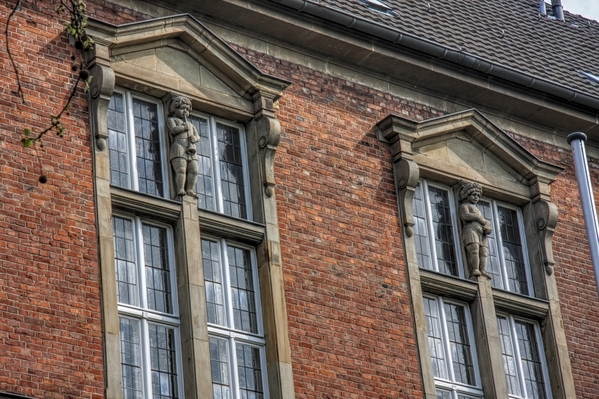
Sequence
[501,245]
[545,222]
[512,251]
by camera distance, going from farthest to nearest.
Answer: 1. [545,222]
2. [512,251]
3. [501,245]

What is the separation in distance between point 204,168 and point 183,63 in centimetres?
131

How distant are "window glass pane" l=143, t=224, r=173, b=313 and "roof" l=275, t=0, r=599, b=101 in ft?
14.2

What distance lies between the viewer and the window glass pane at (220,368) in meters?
17.0

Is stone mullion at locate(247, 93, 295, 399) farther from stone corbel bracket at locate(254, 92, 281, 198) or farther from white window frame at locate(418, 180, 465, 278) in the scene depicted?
white window frame at locate(418, 180, 465, 278)

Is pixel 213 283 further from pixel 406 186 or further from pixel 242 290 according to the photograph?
pixel 406 186

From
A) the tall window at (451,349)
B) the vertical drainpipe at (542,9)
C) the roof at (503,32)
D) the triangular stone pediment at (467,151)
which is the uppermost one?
the vertical drainpipe at (542,9)

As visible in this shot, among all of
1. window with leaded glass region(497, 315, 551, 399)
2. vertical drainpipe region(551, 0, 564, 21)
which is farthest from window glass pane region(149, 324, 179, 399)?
vertical drainpipe region(551, 0, 564, 21)

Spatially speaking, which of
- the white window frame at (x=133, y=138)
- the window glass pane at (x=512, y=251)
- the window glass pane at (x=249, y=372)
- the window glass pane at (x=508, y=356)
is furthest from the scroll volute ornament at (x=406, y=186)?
the white window frame at (x=133, y=138)

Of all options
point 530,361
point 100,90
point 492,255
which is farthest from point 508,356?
point 100,90

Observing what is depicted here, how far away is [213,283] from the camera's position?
17656 mm

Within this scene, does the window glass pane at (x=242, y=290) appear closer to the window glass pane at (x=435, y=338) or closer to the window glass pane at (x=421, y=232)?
the window glass pane at (x=435, y=338)

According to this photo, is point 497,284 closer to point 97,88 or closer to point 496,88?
point 496,88

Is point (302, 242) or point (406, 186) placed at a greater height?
point (406, 186)

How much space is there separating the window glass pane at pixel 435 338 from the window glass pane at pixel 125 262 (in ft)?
12.8
